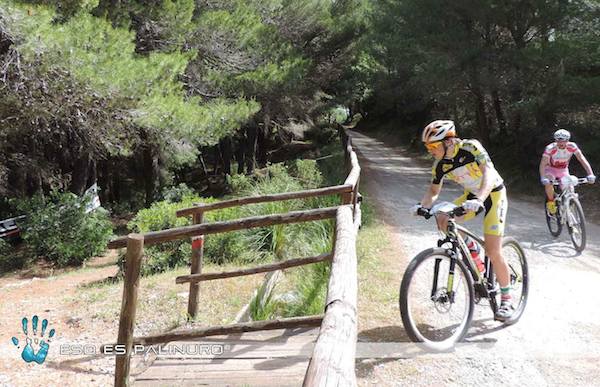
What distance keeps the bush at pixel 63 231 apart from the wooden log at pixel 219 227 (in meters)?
8.35

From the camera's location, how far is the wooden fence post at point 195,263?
17.4 ft

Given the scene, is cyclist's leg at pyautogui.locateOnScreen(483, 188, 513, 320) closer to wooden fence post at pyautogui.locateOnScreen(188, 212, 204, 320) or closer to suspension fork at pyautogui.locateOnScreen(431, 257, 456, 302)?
suspension fork at pyautogui.locateOnScreen(431, 257, 456, 302)

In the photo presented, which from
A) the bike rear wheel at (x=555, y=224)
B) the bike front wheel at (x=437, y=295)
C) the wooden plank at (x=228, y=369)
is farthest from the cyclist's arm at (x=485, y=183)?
the bike rear wheel at (x=555, y=224)

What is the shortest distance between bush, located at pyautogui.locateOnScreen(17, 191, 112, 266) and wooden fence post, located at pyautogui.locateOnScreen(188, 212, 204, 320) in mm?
6578

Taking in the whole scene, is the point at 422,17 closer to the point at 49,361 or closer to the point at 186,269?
the point at 186,269

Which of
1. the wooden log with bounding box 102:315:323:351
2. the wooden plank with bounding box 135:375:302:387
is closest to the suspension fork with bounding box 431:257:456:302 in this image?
the wooden log with bounding box 102:315:323:351

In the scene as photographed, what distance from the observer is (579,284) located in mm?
6199

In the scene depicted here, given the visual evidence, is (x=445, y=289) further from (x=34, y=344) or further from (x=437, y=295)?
(x=34, y=344)

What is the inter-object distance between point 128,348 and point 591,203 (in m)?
12.2

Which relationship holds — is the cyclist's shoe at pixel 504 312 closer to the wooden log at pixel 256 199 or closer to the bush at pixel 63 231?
the wooden log at pixel 256 199

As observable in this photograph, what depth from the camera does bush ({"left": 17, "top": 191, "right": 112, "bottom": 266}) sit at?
36.3ft

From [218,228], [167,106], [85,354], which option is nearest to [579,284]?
[218,228]

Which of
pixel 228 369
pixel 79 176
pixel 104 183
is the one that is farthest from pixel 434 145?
pixel 104 183

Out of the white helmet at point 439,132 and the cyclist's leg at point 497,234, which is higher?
the white helmet at point 439,132
